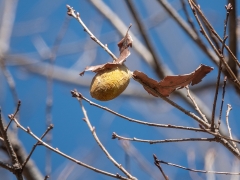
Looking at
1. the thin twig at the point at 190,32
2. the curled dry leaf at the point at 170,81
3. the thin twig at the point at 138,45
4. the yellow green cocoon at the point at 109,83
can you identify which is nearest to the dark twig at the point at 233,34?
the thin twig at the point at 190,32

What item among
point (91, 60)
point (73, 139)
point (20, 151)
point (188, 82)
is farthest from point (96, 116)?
point (188, 82)

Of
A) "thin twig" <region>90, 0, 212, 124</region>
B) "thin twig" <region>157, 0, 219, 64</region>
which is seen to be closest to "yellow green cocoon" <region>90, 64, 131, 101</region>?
"thin twig" <region>157, 0, 219, 64</region>

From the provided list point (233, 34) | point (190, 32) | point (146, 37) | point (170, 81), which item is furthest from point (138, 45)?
point (170, 81)

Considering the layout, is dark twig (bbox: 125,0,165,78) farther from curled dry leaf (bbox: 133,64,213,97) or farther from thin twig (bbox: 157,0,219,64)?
curled dry leaf (bbox: 133,64,213,97)

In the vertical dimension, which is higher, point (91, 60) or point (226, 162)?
point (91, 60)

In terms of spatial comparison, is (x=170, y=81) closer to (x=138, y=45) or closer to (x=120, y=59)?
(x=120, y=59)

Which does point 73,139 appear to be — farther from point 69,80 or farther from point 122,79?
point 122,79
